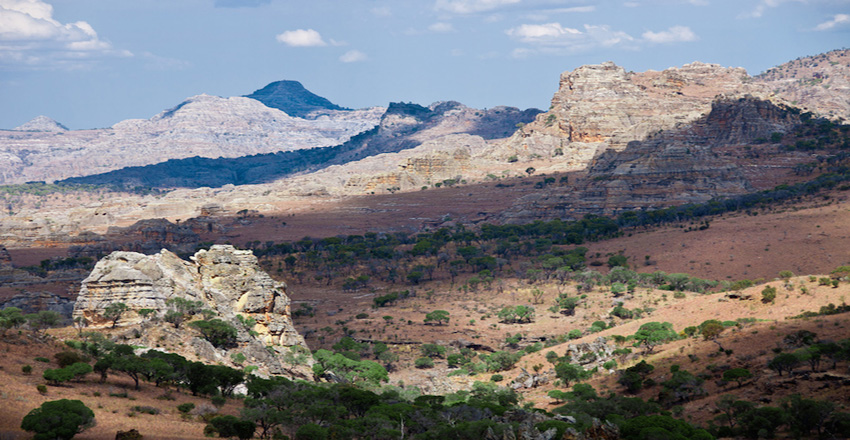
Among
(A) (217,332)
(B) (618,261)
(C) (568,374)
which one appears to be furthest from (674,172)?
(A) (217,332)

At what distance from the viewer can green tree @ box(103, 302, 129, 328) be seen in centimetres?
3597

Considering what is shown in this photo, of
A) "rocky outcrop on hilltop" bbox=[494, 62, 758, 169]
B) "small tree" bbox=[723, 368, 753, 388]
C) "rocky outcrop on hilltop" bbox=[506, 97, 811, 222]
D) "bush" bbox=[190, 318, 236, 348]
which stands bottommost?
"small tree" bbox=[723, 368, 753, 388]

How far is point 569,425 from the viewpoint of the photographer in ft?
92.2

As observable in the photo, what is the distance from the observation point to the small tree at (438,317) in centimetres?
6431

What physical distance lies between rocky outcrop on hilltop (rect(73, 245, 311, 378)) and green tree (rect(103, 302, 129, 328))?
0.28 metres

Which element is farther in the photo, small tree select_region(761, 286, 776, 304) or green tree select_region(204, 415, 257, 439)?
small tree select_region(761, 286, 776, 304)

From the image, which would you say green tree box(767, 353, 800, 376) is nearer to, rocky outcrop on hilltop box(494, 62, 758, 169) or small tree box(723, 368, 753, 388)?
small tree box(723, 368, 753, 388)

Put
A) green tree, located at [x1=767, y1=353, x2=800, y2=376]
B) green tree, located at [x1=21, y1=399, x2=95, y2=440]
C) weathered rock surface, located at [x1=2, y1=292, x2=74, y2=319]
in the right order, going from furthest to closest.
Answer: weathered rock surface, located at [x1=2, y1=292, x2=74, y2=319]
green tree, located at [x1=767, y1=353, x2=800, y2=376]
green tree, located at [x1=21, y1=399, x2=95, y2=440]

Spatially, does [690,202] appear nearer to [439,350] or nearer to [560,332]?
[560,332]

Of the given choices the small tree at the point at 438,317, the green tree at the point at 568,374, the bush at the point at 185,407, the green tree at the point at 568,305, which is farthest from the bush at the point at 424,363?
the bush at the point at 185,407

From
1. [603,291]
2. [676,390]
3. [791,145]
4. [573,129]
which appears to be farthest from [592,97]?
[676,390]

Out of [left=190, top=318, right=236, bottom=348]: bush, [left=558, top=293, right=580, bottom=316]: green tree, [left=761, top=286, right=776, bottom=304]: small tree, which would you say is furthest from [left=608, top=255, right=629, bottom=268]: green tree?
[left=190, top=318, right=236, bottom=348]: bush

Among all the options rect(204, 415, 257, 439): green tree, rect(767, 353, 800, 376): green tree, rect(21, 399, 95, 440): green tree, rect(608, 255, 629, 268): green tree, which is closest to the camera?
rect(21, 399, 95, 440): green tree

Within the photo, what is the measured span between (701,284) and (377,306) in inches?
1213
